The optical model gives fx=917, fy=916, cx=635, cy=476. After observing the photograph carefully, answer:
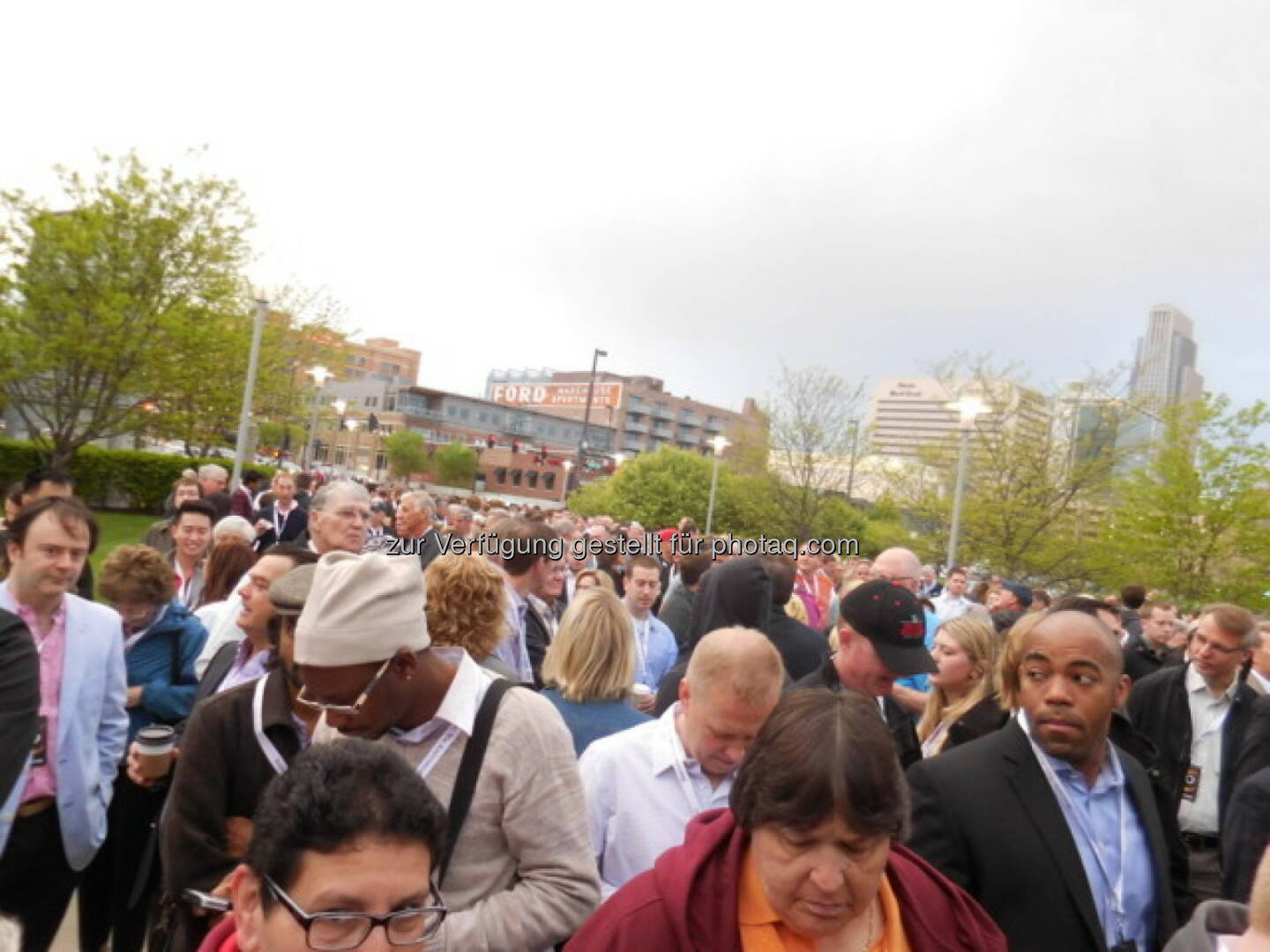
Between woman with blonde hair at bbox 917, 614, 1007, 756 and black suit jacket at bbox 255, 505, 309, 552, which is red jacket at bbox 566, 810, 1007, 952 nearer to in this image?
woman with blonde hair at bbox 917, 614, 1007, 756

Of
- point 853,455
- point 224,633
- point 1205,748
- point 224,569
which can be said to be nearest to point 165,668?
point 224,633

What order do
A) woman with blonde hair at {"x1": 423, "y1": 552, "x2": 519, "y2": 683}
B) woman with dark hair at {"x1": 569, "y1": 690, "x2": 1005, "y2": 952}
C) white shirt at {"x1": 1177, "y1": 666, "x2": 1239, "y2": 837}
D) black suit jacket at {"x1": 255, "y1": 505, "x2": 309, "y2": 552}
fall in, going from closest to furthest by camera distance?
woman with dark hair at {"x1": 569, "y1": 690, "x2": 1005, "y2": 952} → woman with blonde hair at {"x1": 423, "y1": 552, "x2": 519, "y2": 683} → white shirt at {"x1": 1177, "y1": 666, "x2": 1239, "y2": 837} → black suit jacket at {"x1": 255, "y1": 505, "x2": 309, "y2": 552}

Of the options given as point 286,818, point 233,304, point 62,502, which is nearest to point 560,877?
point 286,818

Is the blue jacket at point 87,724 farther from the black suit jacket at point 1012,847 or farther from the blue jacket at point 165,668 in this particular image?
the black suit jacket at point 1012,847

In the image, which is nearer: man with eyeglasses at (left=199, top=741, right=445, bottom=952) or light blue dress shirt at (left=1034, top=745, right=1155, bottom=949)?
man with eyeglasses at (left=199, top=741, right=445, bottom=952)

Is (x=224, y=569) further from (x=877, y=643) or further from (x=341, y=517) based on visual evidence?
(x=877, y=643)

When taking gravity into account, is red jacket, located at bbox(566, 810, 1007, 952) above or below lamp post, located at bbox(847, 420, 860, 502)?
below

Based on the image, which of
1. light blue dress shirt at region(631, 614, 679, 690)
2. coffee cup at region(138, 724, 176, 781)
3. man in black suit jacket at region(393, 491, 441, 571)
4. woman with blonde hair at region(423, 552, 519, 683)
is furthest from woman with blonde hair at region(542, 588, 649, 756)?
man in black suit jacket at region(393, 491, 441, 571)

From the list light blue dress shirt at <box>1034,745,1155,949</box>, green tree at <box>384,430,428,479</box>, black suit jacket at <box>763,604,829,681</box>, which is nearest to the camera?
light blue dress shirt at <box>1034,745,1155,949</box>

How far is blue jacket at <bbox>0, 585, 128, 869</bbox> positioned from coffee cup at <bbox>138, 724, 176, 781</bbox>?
427 millimetres

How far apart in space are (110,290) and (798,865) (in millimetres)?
22819

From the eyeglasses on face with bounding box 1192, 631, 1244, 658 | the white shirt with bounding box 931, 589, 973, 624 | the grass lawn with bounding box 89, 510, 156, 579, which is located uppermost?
the eyeglasses on face with bounding box 1192, 631, 1244, 658

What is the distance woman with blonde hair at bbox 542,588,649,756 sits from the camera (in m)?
3.87

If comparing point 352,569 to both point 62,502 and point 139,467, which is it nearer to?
point 62,502
